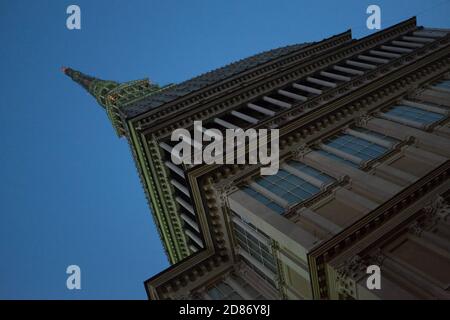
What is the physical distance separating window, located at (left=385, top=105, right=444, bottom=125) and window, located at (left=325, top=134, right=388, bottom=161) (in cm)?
440

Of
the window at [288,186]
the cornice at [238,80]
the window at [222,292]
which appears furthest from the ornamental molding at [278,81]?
the window at [222,292]

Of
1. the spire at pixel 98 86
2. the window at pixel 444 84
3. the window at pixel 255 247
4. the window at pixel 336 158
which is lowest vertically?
the spire at pixel 98 86

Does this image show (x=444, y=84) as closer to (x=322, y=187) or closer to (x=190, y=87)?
(x=322, y=187)

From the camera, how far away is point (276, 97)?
150ft

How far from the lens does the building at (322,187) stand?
21.3 m

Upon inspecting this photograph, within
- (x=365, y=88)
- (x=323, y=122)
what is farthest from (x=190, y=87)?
(x=323, y=122)

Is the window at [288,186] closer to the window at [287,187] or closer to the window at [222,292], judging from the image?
the window at [287,187]

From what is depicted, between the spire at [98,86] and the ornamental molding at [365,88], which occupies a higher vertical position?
the ornamental molding at [365,88]

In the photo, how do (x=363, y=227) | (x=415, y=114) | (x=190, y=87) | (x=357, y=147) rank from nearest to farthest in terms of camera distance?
(x=363, y=227), (x=357, y=147), (x=415, y=114), (x=190, y=87)

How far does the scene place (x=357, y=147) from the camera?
30125 millimetres

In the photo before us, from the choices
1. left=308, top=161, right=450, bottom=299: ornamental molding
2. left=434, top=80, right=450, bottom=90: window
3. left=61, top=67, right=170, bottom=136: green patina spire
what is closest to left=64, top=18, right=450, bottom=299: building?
left=308, top=161, right=450, bottom=299: ornamental molding

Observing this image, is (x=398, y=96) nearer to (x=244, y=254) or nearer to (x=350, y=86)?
(x=350, y=86)

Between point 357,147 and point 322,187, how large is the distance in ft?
18.2

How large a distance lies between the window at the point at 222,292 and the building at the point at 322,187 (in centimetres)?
10
